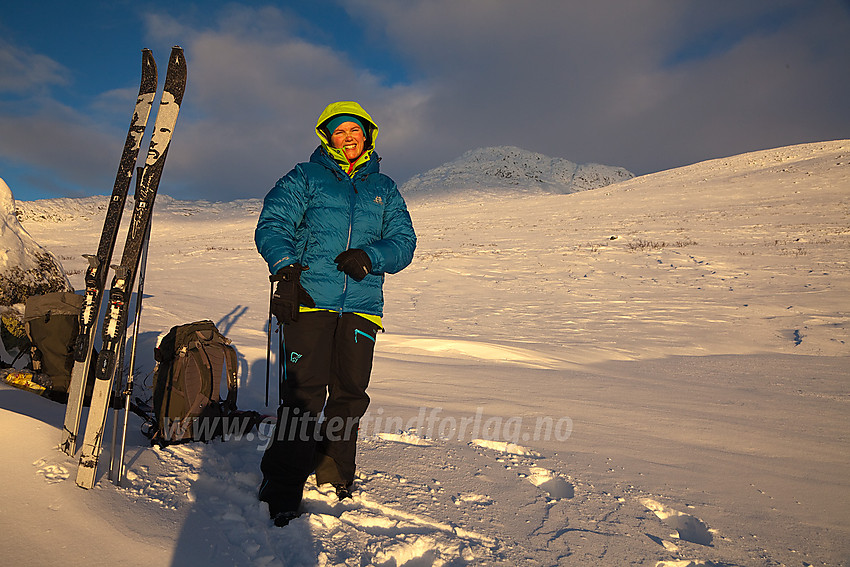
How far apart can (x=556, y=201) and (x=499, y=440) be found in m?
31.6

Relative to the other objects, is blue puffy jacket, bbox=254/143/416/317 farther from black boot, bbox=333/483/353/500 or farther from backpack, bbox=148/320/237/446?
backpack, bbox=148/320/237/446

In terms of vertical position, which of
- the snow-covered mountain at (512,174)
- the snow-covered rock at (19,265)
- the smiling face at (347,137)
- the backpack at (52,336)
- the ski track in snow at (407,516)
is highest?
the snow-covered mountain at (512,174)

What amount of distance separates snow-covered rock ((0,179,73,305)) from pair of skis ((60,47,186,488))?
104 inches

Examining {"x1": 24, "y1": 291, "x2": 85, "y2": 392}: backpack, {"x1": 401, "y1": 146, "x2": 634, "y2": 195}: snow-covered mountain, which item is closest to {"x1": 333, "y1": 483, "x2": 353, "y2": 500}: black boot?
{"x1": 24, "y1": 291, "x2": 85, "y2": 392}: backpack

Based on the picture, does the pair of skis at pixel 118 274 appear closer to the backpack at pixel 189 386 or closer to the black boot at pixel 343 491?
the backpack at pixel 189 386

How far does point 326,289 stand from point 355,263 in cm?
25

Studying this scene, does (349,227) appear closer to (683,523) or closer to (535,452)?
(535,452)

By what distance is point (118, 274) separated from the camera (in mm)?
2270

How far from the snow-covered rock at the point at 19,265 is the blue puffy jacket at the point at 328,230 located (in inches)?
140

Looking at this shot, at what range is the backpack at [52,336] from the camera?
Answer: 341cm

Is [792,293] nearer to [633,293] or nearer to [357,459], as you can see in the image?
[633,293]

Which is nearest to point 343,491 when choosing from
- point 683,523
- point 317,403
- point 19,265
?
point 317,403

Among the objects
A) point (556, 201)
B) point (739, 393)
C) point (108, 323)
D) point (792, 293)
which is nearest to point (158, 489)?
point (108, 323)

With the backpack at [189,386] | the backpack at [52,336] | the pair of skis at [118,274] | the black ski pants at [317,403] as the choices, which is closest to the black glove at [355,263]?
the black ski pants at [317,403]
